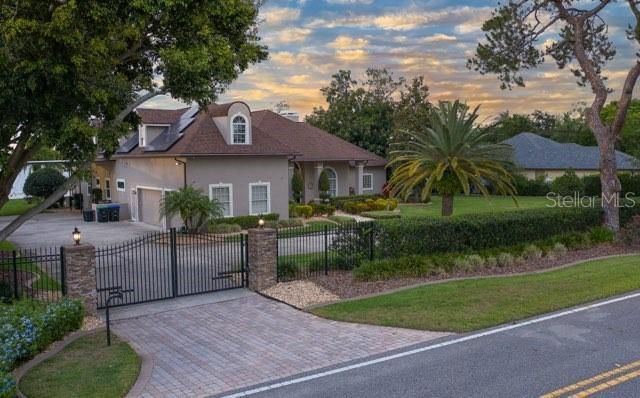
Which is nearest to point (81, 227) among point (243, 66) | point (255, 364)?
point (243, 66)

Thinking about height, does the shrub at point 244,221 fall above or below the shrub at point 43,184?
below

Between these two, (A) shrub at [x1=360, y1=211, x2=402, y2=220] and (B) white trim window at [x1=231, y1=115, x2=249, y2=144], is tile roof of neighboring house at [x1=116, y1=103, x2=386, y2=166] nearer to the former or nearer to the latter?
(B) white trim window at [x1=231, y1=115, x2=249, y2=144]

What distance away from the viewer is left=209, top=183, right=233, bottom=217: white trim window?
26.2 metres

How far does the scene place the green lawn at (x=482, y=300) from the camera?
10453 mm

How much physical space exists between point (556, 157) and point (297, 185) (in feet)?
90.5

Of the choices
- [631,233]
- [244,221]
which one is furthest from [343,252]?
[244,221]

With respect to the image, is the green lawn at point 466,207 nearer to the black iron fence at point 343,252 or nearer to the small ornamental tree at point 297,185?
the small ornamental tree at point 297,185

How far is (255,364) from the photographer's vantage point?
8.60 m

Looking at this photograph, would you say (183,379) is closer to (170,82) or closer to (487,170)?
(170,82)

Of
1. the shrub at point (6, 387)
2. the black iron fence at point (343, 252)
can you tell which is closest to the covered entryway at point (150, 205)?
the black iron fence at point (343, 252)

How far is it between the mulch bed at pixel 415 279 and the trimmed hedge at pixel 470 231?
1.01m

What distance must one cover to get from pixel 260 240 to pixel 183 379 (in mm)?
5910

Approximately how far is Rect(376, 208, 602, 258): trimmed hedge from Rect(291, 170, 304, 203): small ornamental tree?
56.2 ft

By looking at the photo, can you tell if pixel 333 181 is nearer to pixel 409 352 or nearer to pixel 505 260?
pixel 505 260
